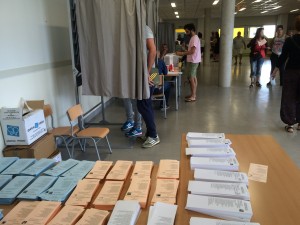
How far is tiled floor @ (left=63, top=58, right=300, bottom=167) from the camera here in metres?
3.20

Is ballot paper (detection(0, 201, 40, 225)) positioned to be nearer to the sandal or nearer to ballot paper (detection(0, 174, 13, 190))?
ballot paper (detection(0, 174, 13, 190))

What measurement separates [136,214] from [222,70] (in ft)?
21.5

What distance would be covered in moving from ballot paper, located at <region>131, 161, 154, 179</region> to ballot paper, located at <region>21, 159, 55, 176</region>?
1.68ft

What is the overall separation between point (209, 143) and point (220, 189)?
45 centimetres

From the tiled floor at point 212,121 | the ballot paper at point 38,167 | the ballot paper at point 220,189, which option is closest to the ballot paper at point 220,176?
the ballot paper at point 220,189

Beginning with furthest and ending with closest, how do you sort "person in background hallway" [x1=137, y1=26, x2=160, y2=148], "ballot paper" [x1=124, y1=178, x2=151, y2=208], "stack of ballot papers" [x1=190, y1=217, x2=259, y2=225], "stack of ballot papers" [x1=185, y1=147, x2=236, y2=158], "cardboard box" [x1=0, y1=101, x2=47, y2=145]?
"person in background hallway" [x1=137, y1=26, x2=160, y2=148]
"cardboard box" [x1=0, y1=101, x2=47, y2=145]
"stack of ballot papers" [x1=185, y1=147, x2=236, y2=158]
"ballot paper" [x1=124, y1=178, x2=151, y2=208]
"stack of ballot papers" [x1=190, y1=217, x2=259, y2=225]

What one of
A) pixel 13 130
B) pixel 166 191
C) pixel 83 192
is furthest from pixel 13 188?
pixel 13 130

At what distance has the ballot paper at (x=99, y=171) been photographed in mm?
1387

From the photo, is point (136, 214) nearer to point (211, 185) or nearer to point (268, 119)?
point (211, 185)

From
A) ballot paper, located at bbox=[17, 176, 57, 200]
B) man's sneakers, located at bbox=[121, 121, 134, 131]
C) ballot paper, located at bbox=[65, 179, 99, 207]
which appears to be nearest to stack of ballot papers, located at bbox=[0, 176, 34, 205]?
ballot paper, located at bbox=[17, 176, 57, 200]

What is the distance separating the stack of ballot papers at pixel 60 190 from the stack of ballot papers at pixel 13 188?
0.14 m

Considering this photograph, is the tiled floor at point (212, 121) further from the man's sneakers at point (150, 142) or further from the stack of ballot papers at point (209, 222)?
the stack of ballot papers at point (209, 222)

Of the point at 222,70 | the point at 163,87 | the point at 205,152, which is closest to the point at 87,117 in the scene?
the point at 163,87

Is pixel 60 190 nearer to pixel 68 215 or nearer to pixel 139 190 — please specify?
pixel 68 215
